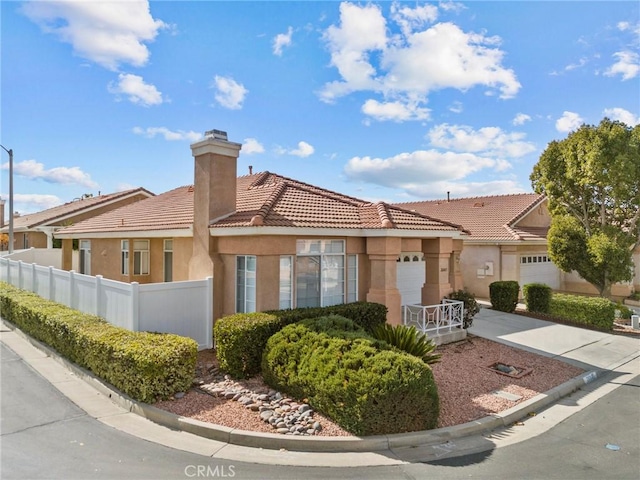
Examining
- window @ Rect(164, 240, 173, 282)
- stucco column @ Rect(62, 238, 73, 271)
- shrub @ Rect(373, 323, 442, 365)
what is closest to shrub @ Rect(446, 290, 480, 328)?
shrub @ Rect(373, 323, 442, 365)

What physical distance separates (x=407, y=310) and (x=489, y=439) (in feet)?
23.4

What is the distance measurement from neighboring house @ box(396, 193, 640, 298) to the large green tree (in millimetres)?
2769

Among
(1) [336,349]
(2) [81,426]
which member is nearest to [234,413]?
(1) [336,349]

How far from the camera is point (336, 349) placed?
712 centimetres

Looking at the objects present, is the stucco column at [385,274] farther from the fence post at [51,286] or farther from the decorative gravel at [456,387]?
the fence post at [51,286]

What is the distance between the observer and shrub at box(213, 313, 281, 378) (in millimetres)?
→ 8422

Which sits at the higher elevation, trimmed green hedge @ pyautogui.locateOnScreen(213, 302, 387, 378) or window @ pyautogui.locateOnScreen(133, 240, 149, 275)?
window @ pyautogui.locateOnScreen(133, 240, 149, 275)

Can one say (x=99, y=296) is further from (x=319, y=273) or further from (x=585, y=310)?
(x=585, y=310)

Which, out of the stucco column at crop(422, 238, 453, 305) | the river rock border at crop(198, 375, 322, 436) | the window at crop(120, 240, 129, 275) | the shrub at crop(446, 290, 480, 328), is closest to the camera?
the river rock border at crop(198, 375, 322, 436)

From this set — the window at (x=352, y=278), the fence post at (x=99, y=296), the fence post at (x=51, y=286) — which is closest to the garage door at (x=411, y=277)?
the window at (x=352, y=278)

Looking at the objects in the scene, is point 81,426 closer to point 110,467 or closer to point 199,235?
point 110,467

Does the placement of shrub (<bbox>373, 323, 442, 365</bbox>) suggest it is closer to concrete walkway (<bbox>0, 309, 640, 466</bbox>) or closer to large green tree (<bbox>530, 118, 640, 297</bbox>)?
concrete walkway (<bbox>0, 309, 640, 466</bbox>)

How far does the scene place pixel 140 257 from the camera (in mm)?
15938

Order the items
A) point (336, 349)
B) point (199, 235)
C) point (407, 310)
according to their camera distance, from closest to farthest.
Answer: point (336, 349)
point (199, 235)
point (407, 310)
